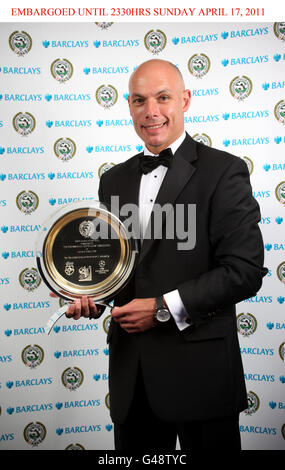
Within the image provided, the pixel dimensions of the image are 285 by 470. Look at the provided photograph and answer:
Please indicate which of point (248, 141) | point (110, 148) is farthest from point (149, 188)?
point (248, 141)

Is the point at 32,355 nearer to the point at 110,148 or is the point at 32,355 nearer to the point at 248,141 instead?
the point at 110,148

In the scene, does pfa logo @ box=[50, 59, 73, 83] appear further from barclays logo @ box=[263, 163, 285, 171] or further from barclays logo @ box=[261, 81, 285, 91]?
barclays logo @ box=[263, 163, 285, 171]

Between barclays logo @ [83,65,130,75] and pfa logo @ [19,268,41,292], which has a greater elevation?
barclays logo @ [83,65,130,75]

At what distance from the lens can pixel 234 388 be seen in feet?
5.69

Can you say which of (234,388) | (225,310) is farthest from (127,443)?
(225,310)

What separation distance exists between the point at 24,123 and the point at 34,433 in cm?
229

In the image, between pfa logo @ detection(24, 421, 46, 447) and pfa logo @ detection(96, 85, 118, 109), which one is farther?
pfa logo @ detection(24, 421, 46, 447)

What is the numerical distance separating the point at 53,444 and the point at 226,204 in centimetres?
248

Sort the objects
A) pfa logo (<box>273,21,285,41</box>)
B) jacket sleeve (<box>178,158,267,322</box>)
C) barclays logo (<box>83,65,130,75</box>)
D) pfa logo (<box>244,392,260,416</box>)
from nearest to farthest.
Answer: jacket sleeve (<box>178,158,267,322</box>), pfa logo (<box>273,21,285,41</box>), barclays logo (<box>83,65,130,75</box>), pfa logo (<box>244,392,260,416</box>)

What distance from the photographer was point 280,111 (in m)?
2.92

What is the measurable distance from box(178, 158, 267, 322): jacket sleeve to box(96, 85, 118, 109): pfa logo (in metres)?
1.56

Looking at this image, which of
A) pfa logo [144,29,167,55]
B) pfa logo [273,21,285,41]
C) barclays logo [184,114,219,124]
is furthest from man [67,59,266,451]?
pfa logo [273,21,285,41]

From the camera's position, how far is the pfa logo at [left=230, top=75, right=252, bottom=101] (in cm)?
295
